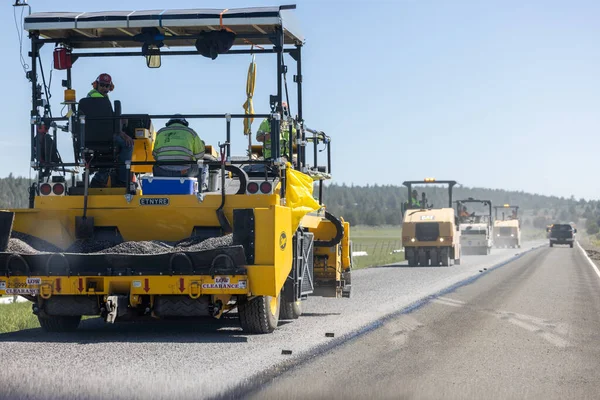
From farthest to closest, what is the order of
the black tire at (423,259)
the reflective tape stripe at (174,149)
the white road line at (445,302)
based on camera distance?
1. the black tire at (423,259)
2. the white road line at (445,302)
3. the reflective tape stripe at (174,149)

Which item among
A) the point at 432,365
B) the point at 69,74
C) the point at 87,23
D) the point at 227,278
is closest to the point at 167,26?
the point at 87,23

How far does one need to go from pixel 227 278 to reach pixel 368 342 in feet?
5.78

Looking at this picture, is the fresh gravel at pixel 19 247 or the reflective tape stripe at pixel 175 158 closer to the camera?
the fresh gravel at pixel 19 247

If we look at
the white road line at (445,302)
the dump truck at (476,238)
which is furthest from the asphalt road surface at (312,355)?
the dump truck at (476,238)

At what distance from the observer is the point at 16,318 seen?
47.2 feet

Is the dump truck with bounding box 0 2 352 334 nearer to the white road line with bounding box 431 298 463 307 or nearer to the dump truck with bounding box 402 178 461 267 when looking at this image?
the white road line with bounding box 431 298 463 307

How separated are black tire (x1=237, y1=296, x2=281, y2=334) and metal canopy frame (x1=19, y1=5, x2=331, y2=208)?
4.22 feet

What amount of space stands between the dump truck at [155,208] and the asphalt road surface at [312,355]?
547 millimetres

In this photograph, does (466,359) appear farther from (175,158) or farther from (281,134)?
(175,158)

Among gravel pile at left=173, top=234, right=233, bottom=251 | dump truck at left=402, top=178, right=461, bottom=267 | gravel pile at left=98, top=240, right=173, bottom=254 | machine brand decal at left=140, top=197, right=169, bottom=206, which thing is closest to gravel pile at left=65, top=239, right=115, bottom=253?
gravel pile at left=98, top=240, right=173, bottom=254

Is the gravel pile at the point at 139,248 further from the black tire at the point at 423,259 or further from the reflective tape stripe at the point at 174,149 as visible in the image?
the black tire at the point at 423,259

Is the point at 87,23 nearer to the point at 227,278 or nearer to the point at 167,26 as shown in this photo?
the point at 167,26

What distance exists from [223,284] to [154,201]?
1496 millimetres

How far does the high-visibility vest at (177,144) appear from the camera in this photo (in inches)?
437
